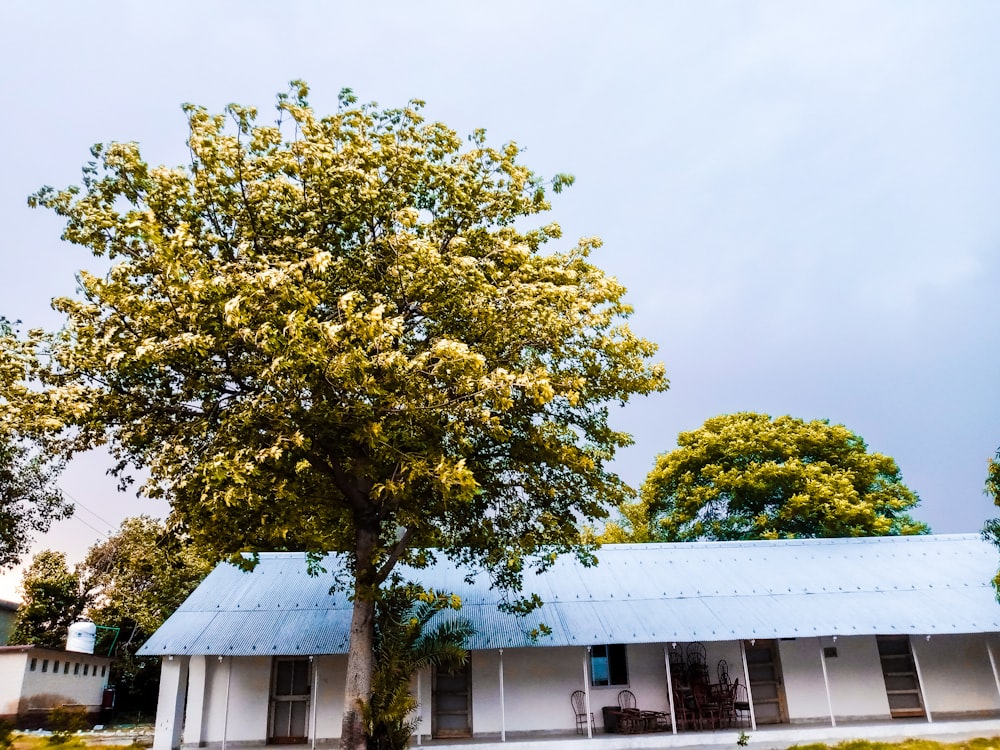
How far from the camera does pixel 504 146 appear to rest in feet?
48.3

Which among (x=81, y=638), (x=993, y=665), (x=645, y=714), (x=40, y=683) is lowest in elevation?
(x=645, y=714)

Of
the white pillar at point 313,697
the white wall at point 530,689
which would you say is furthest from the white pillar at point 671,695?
the white pillar at point 313,697

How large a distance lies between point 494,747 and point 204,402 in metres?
10.4

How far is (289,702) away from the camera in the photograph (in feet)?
61.0

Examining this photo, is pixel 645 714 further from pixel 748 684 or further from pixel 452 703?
pixel 452 703

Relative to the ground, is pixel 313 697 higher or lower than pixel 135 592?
lower

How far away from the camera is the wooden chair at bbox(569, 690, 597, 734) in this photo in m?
18.1

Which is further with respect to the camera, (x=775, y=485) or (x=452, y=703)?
(x=775, y=485)

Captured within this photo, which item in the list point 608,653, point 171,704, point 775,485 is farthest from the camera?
point 775,485

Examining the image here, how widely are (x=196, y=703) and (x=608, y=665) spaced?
10649mm

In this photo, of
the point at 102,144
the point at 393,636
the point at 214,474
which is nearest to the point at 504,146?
the point at 102,144

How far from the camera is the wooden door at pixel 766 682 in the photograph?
18.8 meters

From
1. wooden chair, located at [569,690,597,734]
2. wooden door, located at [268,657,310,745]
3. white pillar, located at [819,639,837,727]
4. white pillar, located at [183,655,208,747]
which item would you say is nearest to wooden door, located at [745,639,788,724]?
white pillar, located at [819,639,837,727]

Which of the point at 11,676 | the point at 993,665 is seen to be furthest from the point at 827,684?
the point at 11,676
